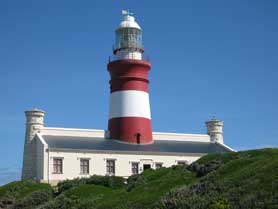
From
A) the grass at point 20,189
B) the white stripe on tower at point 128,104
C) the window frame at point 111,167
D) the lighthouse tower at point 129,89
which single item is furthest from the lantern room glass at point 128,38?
the grass at point 20,189

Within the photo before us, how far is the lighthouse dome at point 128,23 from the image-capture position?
144ft

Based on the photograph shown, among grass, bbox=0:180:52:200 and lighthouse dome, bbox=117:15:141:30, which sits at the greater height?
lighthouse dome, bbox=117:15:141:30

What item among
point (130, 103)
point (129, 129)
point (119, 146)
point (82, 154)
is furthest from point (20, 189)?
point (130, 103)

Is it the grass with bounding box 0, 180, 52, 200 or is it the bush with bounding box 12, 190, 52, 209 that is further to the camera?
the grass with bounding box 0, 180, 52, 200

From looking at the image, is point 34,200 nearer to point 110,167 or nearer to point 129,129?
point 110,167

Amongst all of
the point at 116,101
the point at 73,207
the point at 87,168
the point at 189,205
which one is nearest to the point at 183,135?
the point at 116,101

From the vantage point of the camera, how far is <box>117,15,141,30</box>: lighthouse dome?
144 feet

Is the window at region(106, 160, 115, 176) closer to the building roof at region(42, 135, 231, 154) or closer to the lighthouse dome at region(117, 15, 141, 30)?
the building roof at region(42, 135, 231, 154)

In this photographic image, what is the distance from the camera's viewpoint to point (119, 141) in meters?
42.5

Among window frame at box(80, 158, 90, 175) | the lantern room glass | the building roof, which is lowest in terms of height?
window frame at box(80, 158, 90, 175)

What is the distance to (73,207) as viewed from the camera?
2152cm

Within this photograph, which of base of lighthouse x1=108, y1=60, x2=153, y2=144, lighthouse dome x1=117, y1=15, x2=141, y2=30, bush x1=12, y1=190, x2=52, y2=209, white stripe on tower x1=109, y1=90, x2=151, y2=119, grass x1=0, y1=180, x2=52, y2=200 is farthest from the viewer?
lighthouse dome x1=117, y1=15, x2=141, y2=30

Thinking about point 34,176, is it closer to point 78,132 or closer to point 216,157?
point 78,132

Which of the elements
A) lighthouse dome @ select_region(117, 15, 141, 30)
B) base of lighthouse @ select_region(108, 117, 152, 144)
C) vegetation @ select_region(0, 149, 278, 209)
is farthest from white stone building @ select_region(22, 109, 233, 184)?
vegetation @ select_region(0, 149, 278, 209)
